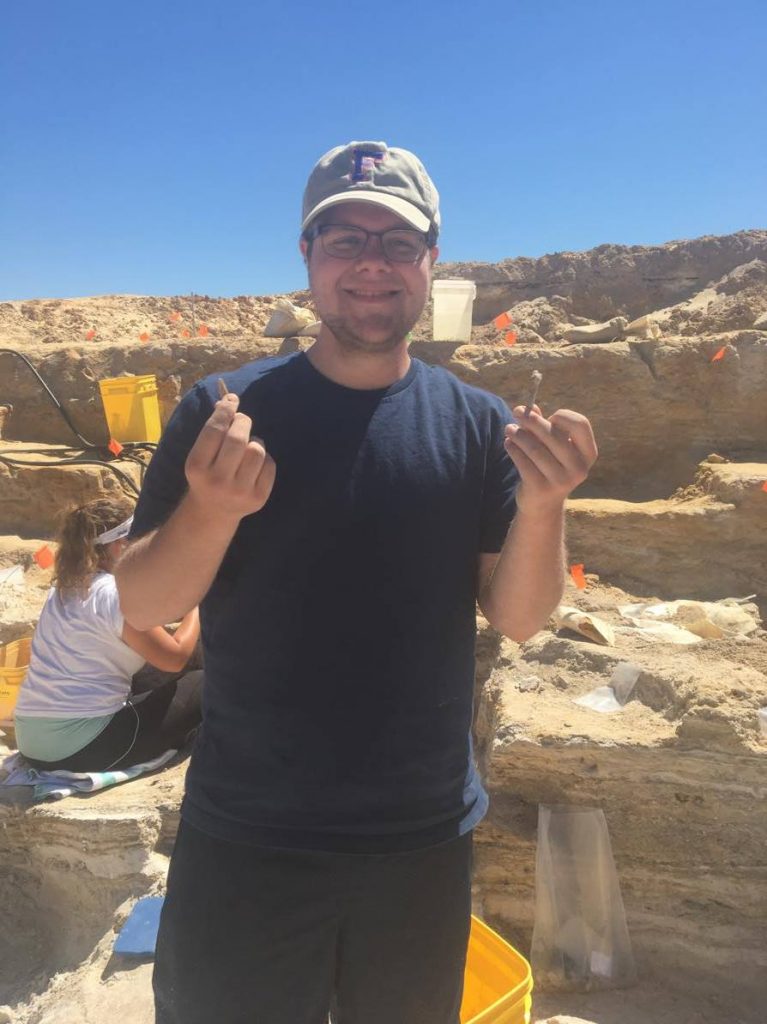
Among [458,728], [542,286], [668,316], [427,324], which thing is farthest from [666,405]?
[542,286]

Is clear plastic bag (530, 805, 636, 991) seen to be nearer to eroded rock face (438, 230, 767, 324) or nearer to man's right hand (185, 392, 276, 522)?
man's right hand (185, 392, 276, 522)

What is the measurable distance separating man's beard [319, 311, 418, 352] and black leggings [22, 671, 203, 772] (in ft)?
7.89

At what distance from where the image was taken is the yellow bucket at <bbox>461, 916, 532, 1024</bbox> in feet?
7.20

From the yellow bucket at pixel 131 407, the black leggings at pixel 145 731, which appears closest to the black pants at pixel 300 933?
the black leggings at pixel 145 731

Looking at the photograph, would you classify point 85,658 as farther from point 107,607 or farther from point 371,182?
point 371,182

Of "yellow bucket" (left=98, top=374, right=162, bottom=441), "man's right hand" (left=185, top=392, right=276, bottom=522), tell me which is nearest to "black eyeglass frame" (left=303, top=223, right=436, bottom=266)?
"man's right hand" (left=185, top=392, right=276, bottom=522)

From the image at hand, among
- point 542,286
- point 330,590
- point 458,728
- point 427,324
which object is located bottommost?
point 458,728

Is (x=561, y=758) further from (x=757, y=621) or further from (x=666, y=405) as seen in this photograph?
(x=666, y=405)

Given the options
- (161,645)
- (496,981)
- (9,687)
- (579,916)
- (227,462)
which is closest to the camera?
(227,462)

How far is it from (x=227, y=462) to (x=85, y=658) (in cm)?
234

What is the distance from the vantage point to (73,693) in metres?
3.29

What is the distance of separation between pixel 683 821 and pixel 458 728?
5.90 feet

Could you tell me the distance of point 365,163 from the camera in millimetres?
1637

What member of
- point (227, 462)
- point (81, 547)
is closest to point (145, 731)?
point (81, 547)
